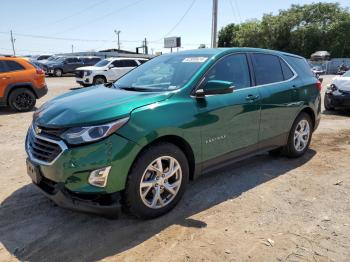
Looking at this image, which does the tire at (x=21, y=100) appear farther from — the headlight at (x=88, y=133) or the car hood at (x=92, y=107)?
the headlight at (x=88, y=133)

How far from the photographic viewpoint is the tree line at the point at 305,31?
182 ft

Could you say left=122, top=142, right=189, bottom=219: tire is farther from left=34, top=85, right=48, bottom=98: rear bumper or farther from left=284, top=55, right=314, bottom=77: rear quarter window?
left=34, top=85, right=48, bottom=98: rear bumper

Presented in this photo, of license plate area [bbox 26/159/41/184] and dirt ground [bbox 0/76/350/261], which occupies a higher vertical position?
license plate area [bbox 26/159/41/184]

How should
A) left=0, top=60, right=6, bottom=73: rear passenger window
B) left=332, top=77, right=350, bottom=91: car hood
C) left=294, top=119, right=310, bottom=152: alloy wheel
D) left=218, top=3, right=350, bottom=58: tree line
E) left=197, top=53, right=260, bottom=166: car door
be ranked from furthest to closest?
left=218, top=3, right=350, bottom=58: tree line, left=0, top=60, right=6, bottom=73: rear passenger window, left=332, top=77, right=350, bottom=91: car hood, left=294, top=119, right=310, bottom=152: alloy wheel, left=197, top=53, right=260, bottom=166: car door

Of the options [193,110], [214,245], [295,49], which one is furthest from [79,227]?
[295,49]

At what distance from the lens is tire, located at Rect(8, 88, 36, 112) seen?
10953 mm

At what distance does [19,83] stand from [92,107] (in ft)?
27.6

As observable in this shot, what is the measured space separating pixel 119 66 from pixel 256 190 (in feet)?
52.7

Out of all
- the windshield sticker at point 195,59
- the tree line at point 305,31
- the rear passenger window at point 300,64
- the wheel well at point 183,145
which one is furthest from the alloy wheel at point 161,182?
the tree line at point 305,31

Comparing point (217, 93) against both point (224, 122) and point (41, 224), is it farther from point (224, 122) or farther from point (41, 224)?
point (41, 224)

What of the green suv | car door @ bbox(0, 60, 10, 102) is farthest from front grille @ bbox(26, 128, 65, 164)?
car door @ bbox(0, 60, 10, 102)

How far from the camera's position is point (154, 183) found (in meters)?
3.66

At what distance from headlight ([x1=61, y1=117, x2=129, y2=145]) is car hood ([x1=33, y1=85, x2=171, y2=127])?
0.05 m

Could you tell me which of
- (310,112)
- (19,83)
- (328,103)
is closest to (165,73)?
(310,112)
